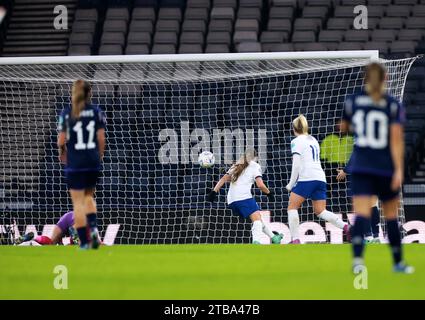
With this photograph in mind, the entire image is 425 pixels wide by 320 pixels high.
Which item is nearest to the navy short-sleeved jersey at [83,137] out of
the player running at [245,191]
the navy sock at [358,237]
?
the navy sock at [358,237]

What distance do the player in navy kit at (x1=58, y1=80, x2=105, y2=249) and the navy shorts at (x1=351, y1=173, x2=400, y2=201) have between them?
299cm

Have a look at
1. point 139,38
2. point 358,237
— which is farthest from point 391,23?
point 358,237

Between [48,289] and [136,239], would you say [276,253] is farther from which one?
[136,239]

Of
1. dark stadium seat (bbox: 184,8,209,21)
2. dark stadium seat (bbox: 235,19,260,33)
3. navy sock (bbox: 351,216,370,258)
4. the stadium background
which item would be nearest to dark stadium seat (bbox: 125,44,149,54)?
the stadium background

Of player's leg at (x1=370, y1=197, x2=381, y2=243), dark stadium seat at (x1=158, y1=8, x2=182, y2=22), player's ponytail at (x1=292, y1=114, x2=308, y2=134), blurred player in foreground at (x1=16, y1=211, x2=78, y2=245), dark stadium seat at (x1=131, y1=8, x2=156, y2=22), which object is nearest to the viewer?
player's leg at (x1=370, y1=197, x2=381, y2=243)

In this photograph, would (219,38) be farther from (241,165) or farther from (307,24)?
(241,165)

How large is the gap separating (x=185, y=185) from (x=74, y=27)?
219 inches

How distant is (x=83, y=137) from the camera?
9.97 meters

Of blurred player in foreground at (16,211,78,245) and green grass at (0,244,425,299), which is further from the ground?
blurred player in foreground at (16,211,78,245)

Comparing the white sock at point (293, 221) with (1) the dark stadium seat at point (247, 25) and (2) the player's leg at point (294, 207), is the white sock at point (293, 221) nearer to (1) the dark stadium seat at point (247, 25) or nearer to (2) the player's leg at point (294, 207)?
(2) the player's leg at point (294, 207)

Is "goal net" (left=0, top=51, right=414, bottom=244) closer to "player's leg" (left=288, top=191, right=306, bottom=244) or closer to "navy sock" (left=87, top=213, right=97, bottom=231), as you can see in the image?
"player's leg" (left=288, top=191, right=306, bottom=244)

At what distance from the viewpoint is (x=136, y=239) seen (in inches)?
611

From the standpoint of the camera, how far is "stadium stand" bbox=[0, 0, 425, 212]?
19219 mm

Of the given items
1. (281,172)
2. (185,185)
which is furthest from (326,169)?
(185,185)
